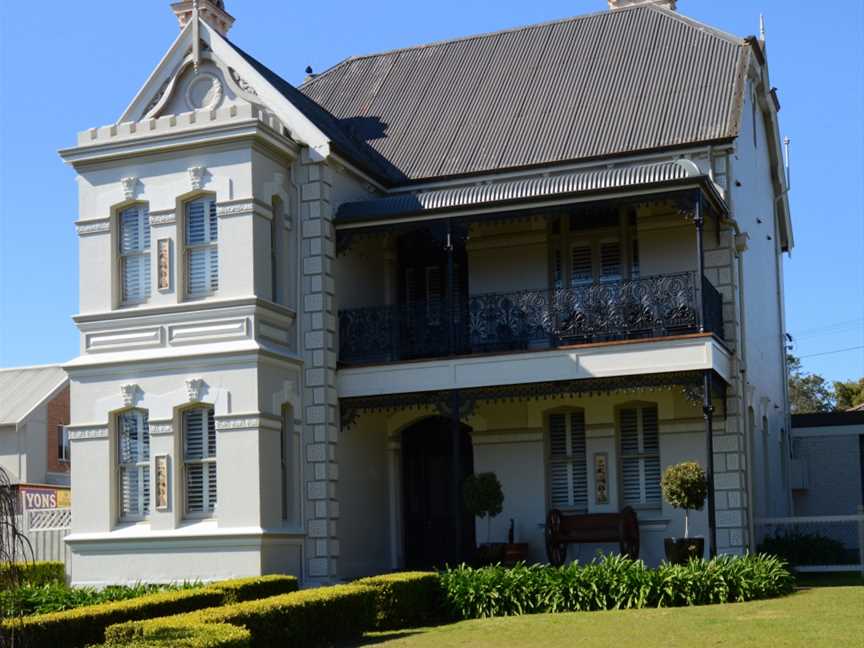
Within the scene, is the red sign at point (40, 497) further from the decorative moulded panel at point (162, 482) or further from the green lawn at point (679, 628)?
the green lawn at point (679, 628)

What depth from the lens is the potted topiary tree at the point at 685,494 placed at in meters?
20.7

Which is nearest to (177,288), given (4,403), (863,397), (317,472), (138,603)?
(317,472)

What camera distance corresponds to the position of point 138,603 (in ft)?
53.8

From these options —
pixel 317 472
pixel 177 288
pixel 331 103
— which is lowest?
pixel 317 472

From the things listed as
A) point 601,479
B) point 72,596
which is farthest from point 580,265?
point 72,596

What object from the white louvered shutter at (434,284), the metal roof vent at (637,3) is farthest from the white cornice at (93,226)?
the metal roof vent at (637,3)

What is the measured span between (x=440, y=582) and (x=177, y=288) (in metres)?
6.89

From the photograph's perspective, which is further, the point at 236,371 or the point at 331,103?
the point at 331,103

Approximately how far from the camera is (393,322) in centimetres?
2338

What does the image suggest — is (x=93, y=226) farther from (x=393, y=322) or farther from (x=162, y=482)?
(x=393, y=322)

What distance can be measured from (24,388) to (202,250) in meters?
29.0

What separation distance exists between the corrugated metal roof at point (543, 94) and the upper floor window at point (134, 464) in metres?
6.97

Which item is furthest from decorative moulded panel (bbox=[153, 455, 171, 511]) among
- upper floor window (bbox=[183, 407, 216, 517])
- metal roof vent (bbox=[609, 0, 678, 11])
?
metal roof vent (bbox=[609, 0, 678, 11])

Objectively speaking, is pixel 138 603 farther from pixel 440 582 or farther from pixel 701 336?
pixel 701 336
